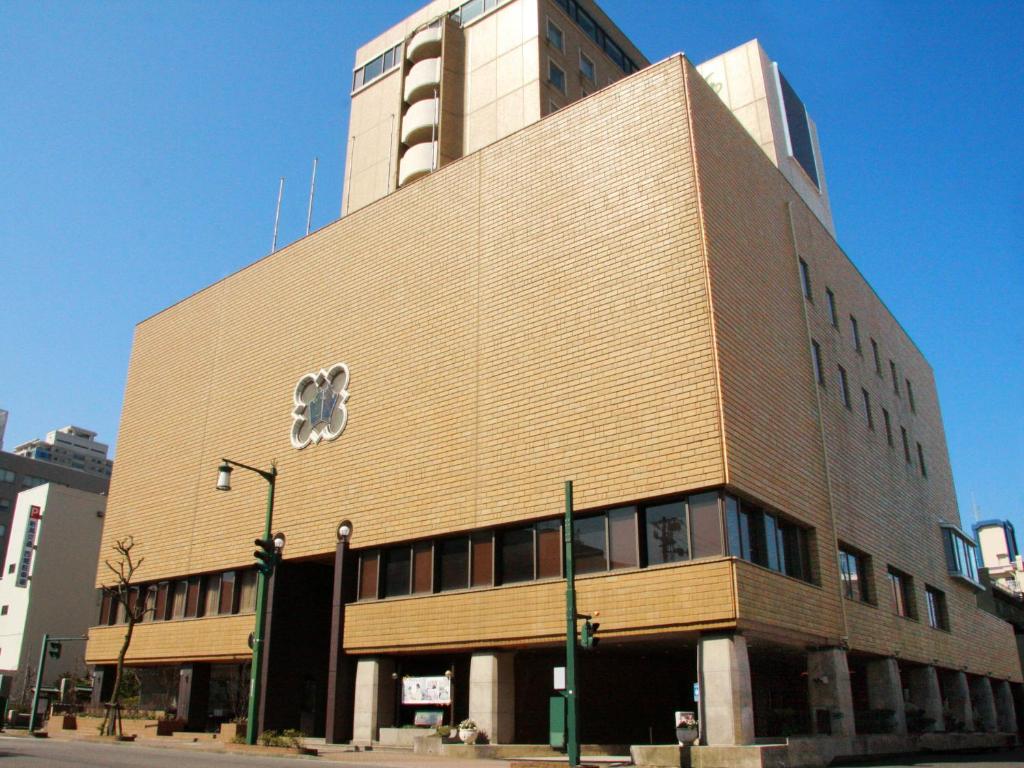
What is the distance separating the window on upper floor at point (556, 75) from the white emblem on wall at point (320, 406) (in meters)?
24.2

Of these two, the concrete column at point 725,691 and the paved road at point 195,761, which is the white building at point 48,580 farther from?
the concrete column at point 725,691

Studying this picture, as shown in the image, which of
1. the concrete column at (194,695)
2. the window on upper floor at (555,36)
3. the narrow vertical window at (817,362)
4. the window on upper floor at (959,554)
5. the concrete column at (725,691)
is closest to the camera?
the concrete column at (725,691)

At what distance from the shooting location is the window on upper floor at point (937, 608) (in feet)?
135

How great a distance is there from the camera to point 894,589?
36.7 m

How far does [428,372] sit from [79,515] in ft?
184

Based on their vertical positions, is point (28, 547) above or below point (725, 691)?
above

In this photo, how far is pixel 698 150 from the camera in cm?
2830

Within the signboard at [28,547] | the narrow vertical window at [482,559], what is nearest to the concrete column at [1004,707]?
the narrow vertical window at [482,559]

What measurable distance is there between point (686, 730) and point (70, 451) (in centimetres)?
20005

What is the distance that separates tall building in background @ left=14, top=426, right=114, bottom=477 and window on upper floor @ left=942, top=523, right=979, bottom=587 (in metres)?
180

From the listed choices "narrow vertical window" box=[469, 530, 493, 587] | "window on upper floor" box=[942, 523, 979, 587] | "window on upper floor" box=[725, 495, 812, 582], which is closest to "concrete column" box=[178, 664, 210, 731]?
"narrow vertical window" box=[469, 530, 493, 587]

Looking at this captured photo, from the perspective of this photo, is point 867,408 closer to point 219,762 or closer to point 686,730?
point 686,730

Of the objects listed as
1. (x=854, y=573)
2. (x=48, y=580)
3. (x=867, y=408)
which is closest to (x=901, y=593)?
(x=854, y=573)

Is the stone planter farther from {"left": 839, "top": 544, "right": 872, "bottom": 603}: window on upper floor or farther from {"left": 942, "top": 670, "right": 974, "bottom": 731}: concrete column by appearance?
{"left": 942, "top": 670, "right": 974, "bottom": 731}: concrete column
